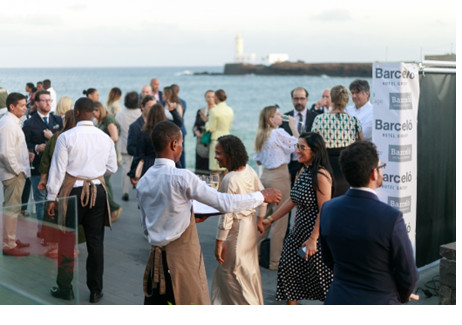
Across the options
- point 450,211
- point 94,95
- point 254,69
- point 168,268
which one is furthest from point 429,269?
point 254,69

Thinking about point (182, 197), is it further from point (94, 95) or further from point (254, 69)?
point (254, 69)

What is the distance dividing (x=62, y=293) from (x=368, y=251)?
2891mm

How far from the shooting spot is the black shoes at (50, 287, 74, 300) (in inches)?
198

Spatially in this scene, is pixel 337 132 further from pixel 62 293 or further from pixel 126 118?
pixel 126 118

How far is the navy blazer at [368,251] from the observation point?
3.04 m

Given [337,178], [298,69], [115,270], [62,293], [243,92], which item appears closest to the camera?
[62,293]

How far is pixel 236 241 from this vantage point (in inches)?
198

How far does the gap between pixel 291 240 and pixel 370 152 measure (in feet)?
7.18

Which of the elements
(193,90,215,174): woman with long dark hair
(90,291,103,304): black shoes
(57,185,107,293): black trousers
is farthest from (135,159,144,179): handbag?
(193,90,215,174): woman with long dark hair

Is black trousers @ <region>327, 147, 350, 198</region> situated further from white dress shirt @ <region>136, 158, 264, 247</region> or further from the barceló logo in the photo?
white dress shirt @ <region>136, 158, 264, 247</region>

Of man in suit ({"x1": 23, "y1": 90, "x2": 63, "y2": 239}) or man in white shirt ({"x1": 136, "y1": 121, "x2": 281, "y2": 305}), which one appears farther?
man in suit ({"x1": 23, "y1": 90, "x2": 63, "y2": 239})

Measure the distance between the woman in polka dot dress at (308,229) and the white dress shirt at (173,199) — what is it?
1.09 metres

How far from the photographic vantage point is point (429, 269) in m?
6.94

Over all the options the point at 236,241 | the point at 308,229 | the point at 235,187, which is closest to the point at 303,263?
the point at 308,229
